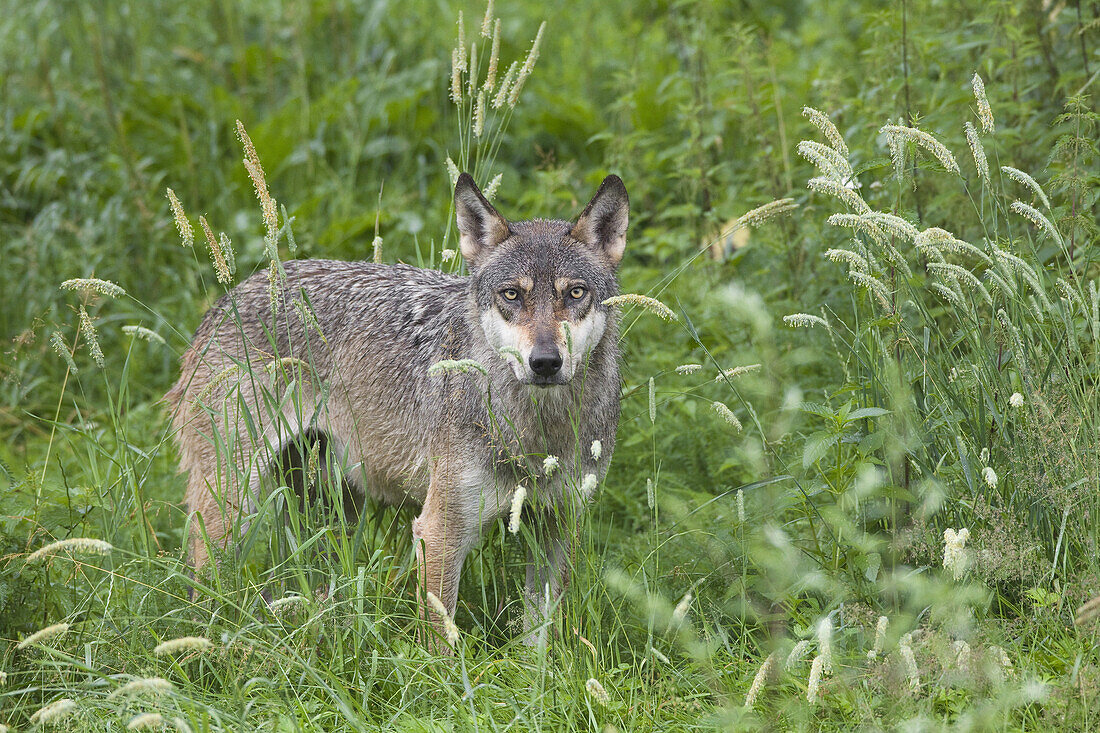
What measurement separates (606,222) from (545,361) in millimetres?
1027

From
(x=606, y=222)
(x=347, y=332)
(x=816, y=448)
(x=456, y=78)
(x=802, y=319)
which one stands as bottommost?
(x=816, y=448)

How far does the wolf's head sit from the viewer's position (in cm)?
412

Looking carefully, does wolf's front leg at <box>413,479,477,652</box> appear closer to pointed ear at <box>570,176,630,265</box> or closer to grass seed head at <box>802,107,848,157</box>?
pointed ear at <box>570,176,630,265</box>

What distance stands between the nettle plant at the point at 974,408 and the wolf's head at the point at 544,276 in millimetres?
884

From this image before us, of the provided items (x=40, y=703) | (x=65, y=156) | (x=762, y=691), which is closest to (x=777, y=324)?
(x=762, y=691)

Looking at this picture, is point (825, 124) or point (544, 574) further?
point (544, 574)

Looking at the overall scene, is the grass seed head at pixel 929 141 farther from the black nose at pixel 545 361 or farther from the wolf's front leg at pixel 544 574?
the wolf's front leg at pixel 544 574

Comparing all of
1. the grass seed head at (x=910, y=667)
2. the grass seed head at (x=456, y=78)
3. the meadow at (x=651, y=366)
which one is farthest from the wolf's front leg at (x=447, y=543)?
the grass seed head at (x=910, y=667)

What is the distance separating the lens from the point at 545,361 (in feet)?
13.2

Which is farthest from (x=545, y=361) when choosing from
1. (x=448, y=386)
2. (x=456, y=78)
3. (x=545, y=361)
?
(x=456, y=78)

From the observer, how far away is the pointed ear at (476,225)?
184 inches

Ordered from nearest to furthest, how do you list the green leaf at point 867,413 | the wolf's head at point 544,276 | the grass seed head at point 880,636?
the grass seed head at point 880,636
the green leaf at point 867,413
the wolf's head at point 544,276

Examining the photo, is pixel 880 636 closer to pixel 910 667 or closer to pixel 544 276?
pixel 910 667

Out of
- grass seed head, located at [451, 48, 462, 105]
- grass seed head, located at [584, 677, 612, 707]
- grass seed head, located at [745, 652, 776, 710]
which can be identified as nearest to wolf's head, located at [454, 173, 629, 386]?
grass seed head, located at [451, 48, 462, 105]
